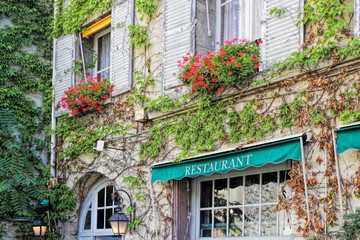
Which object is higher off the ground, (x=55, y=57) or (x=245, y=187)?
(x=55, y=57)

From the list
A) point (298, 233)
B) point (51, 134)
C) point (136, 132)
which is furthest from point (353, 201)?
point (51, 134)

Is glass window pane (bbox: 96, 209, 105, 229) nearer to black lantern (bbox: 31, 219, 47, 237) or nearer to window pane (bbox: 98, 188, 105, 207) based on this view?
window pane (bbox: 98, 188, 105, 207)

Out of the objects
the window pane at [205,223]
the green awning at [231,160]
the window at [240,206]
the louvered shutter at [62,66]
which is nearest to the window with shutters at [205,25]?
the green awning at [231,160]

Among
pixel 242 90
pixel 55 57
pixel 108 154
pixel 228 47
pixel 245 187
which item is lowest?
pixel 245 187

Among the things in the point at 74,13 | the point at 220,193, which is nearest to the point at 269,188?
the point at 220,193

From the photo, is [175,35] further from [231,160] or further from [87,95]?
[231,160]

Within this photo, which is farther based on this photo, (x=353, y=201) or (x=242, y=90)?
(x=242, y=90)

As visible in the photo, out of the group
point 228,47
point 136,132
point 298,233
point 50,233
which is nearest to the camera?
point 298,233

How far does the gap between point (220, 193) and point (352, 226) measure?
92.7 inches

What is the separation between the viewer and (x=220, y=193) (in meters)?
7.28

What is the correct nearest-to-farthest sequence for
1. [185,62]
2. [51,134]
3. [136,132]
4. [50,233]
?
[185,62] < [136,132] < [50,233] < [51,134]

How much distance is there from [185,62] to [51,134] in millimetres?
3745

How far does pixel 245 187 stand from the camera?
6.94m

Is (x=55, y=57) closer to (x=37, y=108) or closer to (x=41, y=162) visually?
(x=37, y=108)
